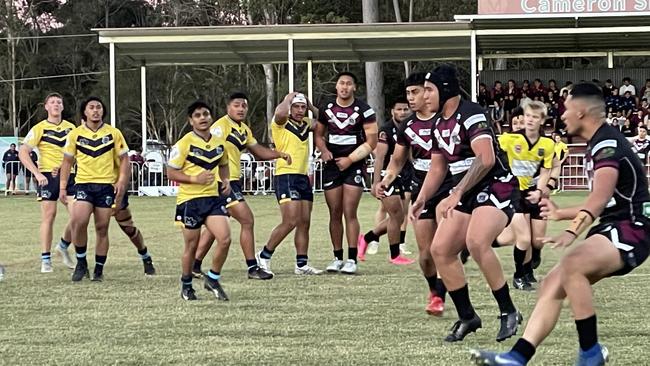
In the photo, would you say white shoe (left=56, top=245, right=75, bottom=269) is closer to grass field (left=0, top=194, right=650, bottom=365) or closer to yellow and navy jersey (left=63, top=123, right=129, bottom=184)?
grass field (left=0, top=194, right=650, bottom=365)

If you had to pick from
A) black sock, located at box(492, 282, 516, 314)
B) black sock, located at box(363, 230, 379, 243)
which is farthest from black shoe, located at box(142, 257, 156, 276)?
black sock, located at box(492, 282, 516, 314)

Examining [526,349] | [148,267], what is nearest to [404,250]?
[148,267]

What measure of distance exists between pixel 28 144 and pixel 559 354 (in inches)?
311

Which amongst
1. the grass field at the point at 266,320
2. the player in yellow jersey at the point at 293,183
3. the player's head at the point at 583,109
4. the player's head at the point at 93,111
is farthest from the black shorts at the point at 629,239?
the player's head at the point at 93,111

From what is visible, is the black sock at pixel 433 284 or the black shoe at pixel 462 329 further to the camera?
the black sock at pixel 433 284

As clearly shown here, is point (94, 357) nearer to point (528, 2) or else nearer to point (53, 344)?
point (53, 344)

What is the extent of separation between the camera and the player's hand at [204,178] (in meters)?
10.4

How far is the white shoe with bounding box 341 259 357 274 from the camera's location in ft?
41.7

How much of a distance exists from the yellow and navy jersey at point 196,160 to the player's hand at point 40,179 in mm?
2838

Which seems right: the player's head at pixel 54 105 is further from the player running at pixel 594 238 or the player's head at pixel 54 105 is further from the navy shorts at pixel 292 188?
the player running at pixel 594 238

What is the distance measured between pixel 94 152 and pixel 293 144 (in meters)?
2.22

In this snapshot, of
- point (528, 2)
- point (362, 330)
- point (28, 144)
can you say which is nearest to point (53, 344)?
point (362, 330)

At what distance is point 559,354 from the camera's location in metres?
7.41

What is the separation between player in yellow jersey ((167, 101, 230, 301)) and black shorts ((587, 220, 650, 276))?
4586mm
